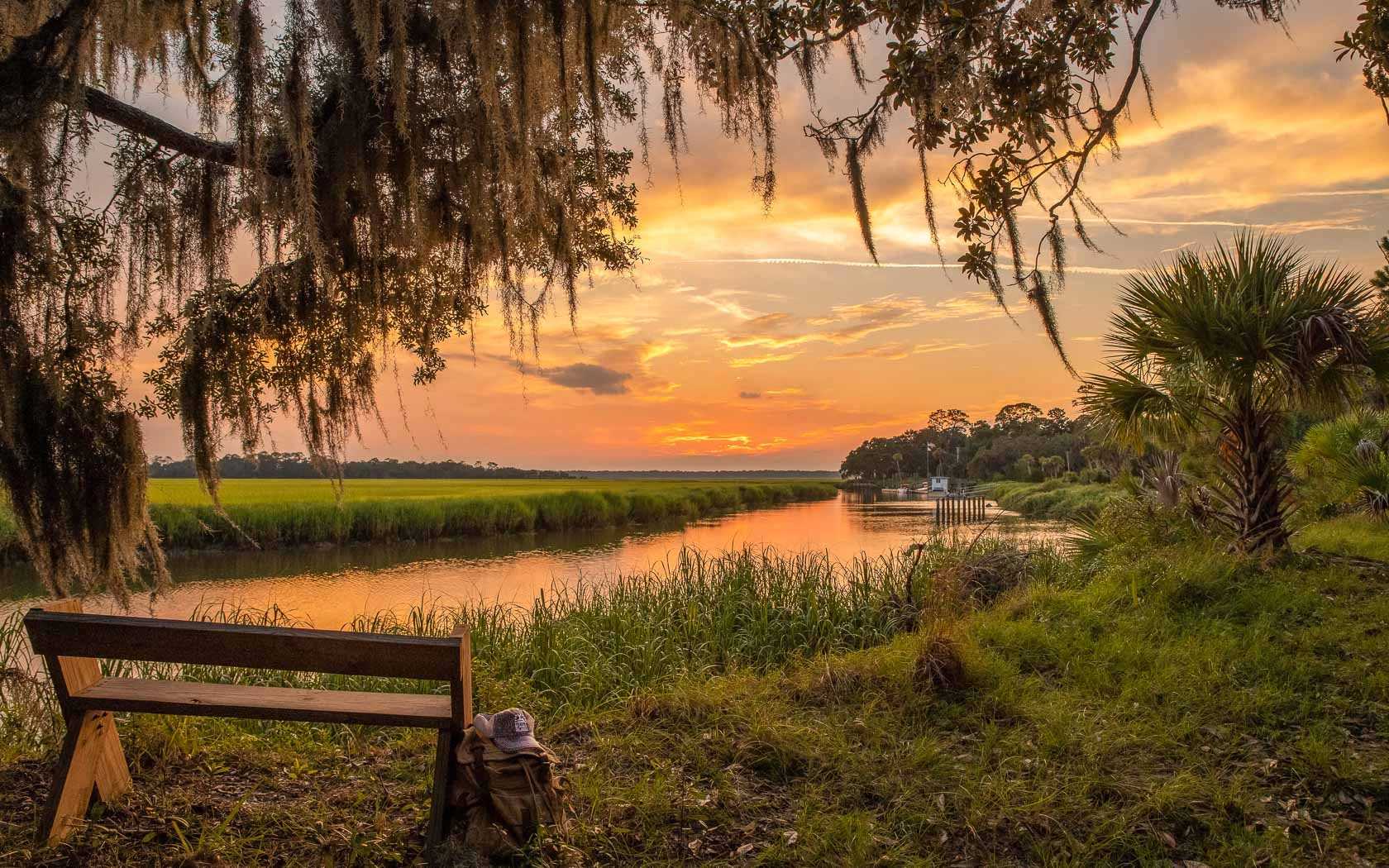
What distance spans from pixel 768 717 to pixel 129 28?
16.0 feet

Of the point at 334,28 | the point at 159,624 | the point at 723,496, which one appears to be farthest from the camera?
the point at 723,496

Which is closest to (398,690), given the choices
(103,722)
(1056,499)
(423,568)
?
(103,722)

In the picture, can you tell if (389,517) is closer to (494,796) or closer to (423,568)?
(423,568)

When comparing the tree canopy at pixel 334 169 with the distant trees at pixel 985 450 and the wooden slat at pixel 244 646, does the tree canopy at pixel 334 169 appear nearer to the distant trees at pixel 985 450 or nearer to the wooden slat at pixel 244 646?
the wooden slat at pixel 244 646

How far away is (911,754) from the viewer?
3.54 meters

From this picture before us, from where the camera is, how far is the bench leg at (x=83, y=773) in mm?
2695

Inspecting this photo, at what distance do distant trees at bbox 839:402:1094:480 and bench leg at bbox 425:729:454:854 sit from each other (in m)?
51.8

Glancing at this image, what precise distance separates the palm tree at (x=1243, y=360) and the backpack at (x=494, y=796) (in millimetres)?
6603

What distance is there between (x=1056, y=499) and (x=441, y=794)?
113ft

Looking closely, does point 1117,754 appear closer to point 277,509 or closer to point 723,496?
point 277,509

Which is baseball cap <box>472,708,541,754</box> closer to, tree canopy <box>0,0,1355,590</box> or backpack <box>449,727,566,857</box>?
backpack <box>449,727,566,857</box>

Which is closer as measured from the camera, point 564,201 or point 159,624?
point 159,624

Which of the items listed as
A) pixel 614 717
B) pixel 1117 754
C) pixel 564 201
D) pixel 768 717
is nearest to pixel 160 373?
pixel 564 201

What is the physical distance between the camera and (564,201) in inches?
170
